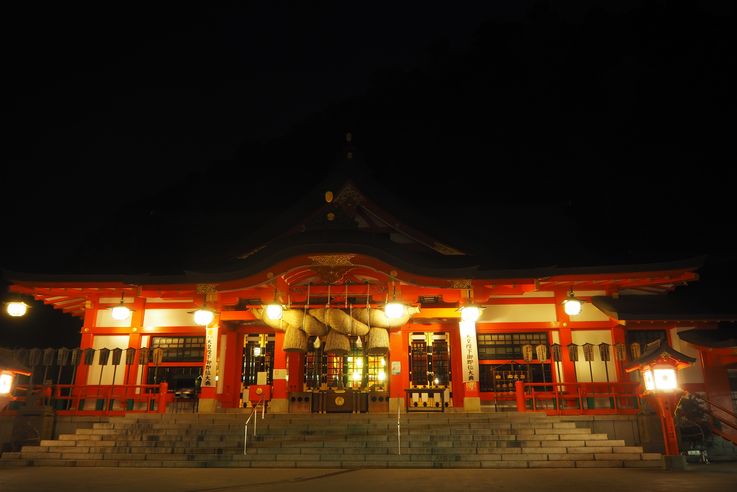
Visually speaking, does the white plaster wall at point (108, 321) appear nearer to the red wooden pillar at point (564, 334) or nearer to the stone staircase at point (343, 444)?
the stone staircase at point (343, 444)

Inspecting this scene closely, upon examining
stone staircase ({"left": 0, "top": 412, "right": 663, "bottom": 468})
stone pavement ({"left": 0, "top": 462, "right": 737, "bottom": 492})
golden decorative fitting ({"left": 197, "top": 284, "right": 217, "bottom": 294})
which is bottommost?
stone pavement ({"left": 0, "top": 462, "right": 737, "bottom": 492})

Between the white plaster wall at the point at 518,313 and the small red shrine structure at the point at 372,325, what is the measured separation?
3 cm

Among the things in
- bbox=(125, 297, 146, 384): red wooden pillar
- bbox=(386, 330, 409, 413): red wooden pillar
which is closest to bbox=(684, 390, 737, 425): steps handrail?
bbox=(386, 330, 409, 413): red wooden pillar

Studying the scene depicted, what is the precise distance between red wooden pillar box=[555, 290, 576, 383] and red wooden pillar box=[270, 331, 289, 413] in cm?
845

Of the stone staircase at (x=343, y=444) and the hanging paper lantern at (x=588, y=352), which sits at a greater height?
the hanging paper lantern at (x=588, y=352)

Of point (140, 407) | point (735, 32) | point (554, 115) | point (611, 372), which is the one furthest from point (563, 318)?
point (735, 32)

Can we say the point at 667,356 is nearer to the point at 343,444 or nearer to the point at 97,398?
the point at 343,444

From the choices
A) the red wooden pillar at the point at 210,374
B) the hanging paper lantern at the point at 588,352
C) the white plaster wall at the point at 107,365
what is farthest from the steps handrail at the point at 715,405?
the white plaster wall at the point at 107,365

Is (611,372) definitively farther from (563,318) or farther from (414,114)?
(414,114)

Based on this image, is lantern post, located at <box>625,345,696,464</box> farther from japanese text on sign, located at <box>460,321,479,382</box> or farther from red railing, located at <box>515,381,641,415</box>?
japanese text on sign, located at <box>460,321,479,382</box>

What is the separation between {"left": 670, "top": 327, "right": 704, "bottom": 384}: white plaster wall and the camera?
51.2 ft

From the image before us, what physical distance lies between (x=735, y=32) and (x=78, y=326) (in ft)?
209

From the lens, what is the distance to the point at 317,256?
14.5 meters

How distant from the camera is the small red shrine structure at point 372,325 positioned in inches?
587
